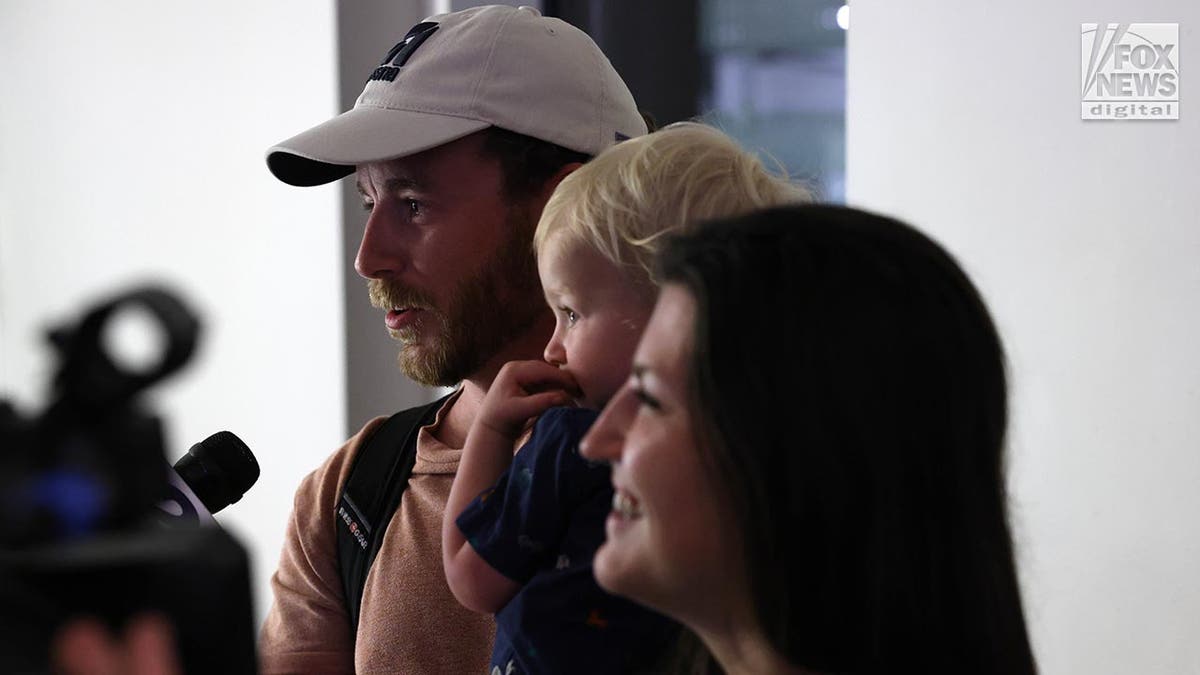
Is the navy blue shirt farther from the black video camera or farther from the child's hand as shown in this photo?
the black video camera

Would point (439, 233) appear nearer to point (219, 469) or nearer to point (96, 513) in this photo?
point (219, 469)

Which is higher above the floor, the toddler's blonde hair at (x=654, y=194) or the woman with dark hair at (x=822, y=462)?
the toddler's blonde hair at (x=654, y=194)

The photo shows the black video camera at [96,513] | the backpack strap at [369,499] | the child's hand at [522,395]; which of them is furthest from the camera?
the backpack strap at [369,499]

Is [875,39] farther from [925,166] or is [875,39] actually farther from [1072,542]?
[1072,542]

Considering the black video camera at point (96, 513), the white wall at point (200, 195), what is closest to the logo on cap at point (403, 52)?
the white wall at point (200, 195)

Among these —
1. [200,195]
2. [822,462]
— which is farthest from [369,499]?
[200,195]

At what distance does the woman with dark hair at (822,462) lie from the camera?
30.1 inches

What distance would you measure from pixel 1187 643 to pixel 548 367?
1.46 m

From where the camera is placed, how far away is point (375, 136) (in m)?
1.44

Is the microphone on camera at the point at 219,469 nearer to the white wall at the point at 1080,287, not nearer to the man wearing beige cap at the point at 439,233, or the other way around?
the man wearing beige cap at the point at 439,233

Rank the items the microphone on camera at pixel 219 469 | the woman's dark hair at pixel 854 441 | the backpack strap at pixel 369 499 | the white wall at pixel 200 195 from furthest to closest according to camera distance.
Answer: the white wall at pixel 200 195, the backpack strap at pixel 369 499, the microphone on camera at pixel 219 469, the woman's dark hair at pixel 854 441

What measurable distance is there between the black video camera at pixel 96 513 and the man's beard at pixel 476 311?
1.11 meters

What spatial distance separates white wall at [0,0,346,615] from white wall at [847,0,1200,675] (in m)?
1.18

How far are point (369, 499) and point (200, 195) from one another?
1548 millimetres
